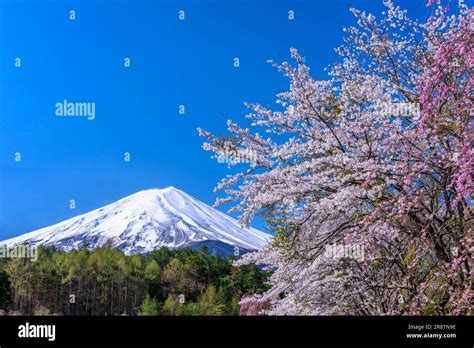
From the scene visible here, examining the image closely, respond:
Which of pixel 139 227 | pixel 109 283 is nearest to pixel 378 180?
pixel 109 283

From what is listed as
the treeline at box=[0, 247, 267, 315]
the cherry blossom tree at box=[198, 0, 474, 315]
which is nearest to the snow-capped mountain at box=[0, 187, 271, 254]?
the treeline at box=[0, 247, 267, 315]

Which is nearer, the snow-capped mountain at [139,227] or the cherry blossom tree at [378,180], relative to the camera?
the cherry blossom tree at [378,180]

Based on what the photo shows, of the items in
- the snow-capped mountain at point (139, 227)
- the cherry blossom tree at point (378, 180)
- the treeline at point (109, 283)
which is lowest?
the cherry blossom tree at point (378, 180)

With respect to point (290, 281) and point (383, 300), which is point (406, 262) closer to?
point (383, 300)

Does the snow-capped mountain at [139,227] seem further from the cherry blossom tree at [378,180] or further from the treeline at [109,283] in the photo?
the cherry blossom tree at [378,180]

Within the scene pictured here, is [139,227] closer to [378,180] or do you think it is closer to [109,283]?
[109,283]

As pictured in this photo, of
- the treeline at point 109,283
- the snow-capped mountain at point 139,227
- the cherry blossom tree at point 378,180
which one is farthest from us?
the snow-capped mountain at point 139,227

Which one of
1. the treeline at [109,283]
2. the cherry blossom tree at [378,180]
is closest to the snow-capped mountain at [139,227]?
the treeline at [109,283]
